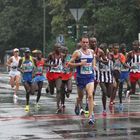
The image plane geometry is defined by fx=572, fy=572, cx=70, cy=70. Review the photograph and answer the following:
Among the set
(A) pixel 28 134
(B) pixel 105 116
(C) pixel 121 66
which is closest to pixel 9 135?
(A) pixel 28 134

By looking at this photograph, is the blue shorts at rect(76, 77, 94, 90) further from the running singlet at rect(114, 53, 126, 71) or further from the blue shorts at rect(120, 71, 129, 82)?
the blue shorts at rect(120, 71, 129, 82)

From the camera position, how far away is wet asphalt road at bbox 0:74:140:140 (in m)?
10.6

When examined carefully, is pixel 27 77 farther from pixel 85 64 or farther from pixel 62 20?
pixel 62 20

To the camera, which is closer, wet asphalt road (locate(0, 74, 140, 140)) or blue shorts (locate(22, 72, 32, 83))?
wet asphalt road (locate(0, 74, 140, 140))

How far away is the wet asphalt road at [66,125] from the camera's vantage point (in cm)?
1056

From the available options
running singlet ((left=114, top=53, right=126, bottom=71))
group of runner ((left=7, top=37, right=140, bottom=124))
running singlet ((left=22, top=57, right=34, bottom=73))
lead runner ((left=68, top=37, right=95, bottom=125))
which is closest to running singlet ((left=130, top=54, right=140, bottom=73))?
group of runner ((left=7, top=37, right=140, bottom=124))

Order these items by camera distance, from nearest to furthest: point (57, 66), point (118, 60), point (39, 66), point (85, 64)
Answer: point (85, 64)
point (57, 66)
point (118, 60)
point (39, 66)

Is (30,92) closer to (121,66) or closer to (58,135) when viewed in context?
(121,66)

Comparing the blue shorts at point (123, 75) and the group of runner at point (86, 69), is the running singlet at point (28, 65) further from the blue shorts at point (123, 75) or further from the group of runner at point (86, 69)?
the blue shorts at point (123, 75)

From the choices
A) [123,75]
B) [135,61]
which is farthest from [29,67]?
[135,61]

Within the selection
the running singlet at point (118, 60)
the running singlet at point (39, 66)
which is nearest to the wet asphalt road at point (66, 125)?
the running singlet at point (39, 66)

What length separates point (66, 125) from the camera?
39.8ft

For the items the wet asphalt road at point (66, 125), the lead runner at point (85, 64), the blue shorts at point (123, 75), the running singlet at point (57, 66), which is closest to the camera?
the wet asphalt road at point (66, 125)

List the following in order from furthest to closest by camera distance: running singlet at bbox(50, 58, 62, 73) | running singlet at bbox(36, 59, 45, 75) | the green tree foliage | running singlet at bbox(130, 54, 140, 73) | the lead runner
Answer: the green tree foliage
running singlet at bbox(36, 59, 45, 75)
running singlet at bbox(130, 54, 140, 73)
running singlet at bbox(50, 58, 62, 73)
the lead runner
